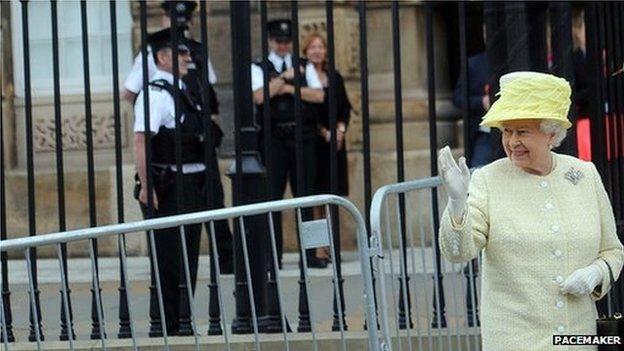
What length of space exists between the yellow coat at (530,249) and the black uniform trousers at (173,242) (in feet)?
9.53

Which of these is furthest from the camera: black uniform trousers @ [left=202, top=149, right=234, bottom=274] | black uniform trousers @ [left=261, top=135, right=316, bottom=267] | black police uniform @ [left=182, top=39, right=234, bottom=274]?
black uniform trousers @ [left=261, top=135, right=316, bottom=267]

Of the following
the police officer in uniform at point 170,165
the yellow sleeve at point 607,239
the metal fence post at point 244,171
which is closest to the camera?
the yellow sleeve at point 607,239

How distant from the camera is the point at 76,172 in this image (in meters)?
12.5

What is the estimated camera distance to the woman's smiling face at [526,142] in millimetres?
5137

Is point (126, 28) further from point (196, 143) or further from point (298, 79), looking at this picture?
point (298, 79)

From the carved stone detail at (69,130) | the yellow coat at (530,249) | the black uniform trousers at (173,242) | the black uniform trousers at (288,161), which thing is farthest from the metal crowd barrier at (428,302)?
the carved stone detail at (69,130)

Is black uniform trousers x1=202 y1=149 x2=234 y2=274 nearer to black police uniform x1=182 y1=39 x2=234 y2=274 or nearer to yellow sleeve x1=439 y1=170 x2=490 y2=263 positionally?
black police uniform x1=182 y1=39 x2=234 y2=274

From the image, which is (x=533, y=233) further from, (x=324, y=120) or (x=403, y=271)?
(x=324, y=120)

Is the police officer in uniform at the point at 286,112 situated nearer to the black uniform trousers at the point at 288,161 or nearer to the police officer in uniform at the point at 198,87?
the black uniform trousers at the point at 288,161

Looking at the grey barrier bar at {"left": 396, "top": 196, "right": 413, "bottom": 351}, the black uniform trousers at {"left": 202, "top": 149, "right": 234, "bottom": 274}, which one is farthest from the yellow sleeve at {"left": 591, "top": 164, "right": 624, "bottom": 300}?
the black uniform trousers at {"left": 202, "top": 149, "right": 234, "bottom": 274}

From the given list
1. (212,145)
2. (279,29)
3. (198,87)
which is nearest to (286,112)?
(279,29)

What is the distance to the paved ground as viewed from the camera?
7895 millimetres

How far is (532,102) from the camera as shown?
5.13 meters

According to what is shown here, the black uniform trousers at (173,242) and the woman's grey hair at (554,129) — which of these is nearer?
the woman's grey hair at (554,129)
